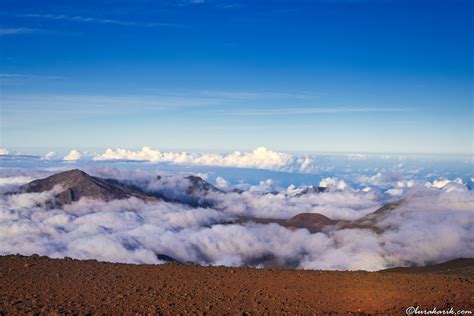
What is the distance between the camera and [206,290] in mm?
16859

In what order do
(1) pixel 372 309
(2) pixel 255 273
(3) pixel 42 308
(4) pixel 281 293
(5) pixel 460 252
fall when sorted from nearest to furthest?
1. (3) pixel 42 308
2. (1) pixel 372 309
3. (4) pixel 281 293
4. (2) pixel 255 273
5. (5) pixel 460 252

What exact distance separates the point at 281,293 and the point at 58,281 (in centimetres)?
948

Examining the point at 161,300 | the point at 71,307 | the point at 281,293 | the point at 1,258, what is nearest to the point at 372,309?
the point at 281,293

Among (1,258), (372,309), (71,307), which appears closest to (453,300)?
(372,309)

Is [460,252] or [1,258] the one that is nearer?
[1,258]

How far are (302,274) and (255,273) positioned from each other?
232 centimetres

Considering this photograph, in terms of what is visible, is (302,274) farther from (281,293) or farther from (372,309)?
(372,309)

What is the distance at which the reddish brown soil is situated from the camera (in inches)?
579

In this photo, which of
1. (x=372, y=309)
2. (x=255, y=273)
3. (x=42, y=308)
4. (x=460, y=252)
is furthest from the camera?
(x=460, y=252)

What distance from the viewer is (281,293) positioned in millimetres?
16922

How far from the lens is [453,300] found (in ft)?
53.1

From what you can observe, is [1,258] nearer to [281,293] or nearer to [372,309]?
[281,293]

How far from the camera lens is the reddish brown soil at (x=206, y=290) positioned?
579 inches

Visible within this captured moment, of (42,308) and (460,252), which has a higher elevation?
(42,308)
